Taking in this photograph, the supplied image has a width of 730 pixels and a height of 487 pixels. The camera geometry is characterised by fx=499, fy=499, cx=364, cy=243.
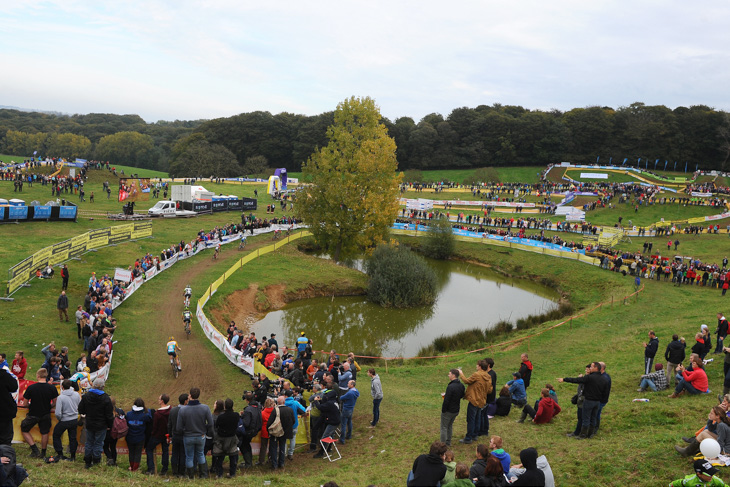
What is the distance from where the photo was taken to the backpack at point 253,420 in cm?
1009

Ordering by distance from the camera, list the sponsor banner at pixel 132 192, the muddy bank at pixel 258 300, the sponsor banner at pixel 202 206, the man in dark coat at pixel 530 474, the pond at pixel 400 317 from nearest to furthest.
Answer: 1. the man in dark coat at pixel 530 474
2. the pond at pixel 400 317
3. the muddy bank at pixel 258 300
4. the sponsor banner at pixel 132 192
5. the sponsor banner at pixel 202 206

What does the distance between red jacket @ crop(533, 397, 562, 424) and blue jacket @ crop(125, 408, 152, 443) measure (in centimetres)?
883

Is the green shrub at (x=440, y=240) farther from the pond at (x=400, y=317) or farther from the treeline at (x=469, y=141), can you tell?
the treeline at (x=469, y=141)

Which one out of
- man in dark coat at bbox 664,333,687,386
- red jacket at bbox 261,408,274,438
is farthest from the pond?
red jacket at bbox 261,408,274,438

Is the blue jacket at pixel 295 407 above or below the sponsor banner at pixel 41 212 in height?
below

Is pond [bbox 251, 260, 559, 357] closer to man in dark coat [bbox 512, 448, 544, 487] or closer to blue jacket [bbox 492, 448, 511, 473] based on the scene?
blue jacket [bbox 492, 448, 511, 473]

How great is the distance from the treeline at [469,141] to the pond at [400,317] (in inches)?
2515

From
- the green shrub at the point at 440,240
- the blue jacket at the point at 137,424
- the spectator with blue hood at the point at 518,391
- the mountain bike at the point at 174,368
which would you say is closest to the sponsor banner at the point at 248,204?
the green shrub at the point at 440,240

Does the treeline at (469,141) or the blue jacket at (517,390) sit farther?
the treeline at (469,141)

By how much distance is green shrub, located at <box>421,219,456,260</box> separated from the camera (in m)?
48.5

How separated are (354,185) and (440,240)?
1221 centimetres

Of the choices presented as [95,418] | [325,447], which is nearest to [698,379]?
[325,447]

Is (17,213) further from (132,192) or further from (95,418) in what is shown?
(95,418)

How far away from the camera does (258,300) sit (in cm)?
3219
